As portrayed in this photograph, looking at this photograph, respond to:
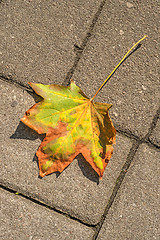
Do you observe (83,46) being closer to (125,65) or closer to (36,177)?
(125,65)

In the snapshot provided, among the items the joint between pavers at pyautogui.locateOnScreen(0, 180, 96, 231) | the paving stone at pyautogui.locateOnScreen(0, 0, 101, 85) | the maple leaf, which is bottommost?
the joint between pavers at pyautogui.locateOnScreen(0, 180, 96, 231)

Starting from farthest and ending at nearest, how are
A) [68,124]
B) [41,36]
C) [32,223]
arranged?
[41,36] → [32,223] → [68,124]

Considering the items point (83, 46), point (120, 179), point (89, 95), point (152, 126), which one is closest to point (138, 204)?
point (120, 179)

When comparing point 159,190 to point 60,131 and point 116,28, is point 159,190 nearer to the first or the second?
point 60,131

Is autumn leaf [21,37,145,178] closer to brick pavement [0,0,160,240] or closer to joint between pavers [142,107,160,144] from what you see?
brick pavement [0,0,160,240]

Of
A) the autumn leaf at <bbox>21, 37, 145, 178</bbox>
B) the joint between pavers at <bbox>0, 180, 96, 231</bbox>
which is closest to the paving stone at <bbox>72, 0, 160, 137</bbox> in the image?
the autumn leaf at <bbox>21, 37, 145, 178</bbox>

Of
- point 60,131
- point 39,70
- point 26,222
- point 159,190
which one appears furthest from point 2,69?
point 159,190

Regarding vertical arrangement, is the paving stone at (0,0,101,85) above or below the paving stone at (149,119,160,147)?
above
